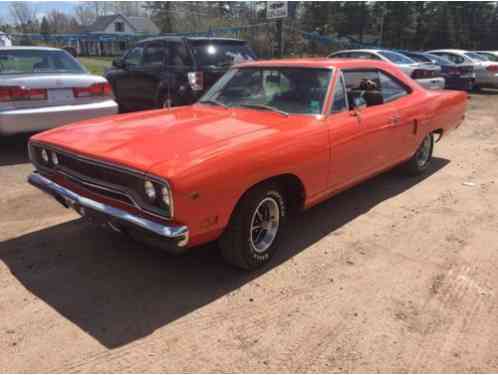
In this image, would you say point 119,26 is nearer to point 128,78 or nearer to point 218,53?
point 128,78

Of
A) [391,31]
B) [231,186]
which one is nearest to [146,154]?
[231,186]

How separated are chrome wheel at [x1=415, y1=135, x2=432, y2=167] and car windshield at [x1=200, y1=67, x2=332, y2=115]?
2305 mm

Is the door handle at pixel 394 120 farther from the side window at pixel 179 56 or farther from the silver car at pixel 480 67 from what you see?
the silver car at pixel 480 67

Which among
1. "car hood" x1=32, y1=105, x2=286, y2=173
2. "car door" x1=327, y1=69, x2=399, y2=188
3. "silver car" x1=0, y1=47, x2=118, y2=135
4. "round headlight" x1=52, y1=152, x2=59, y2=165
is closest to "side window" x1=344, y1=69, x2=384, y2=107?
"car door" x1=327, y1=69, x2=399, y2=188

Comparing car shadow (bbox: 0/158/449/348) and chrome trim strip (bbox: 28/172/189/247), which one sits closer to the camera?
chrome trim strip (bbox: 28/172/189/247)

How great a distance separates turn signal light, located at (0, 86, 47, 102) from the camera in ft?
18.3

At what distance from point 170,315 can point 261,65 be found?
106 inches

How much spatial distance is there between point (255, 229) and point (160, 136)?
3.31 feet

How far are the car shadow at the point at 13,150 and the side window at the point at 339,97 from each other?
14.5ft

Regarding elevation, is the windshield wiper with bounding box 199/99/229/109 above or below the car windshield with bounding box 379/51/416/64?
below

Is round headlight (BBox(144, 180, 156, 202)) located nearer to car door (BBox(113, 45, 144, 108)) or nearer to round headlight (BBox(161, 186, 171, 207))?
round headlight (BBox(161, 186, 171, 207))

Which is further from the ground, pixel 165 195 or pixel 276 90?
pixel 276 90

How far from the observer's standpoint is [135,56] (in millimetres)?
8539

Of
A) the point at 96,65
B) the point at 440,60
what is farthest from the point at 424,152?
the point at 96,65
